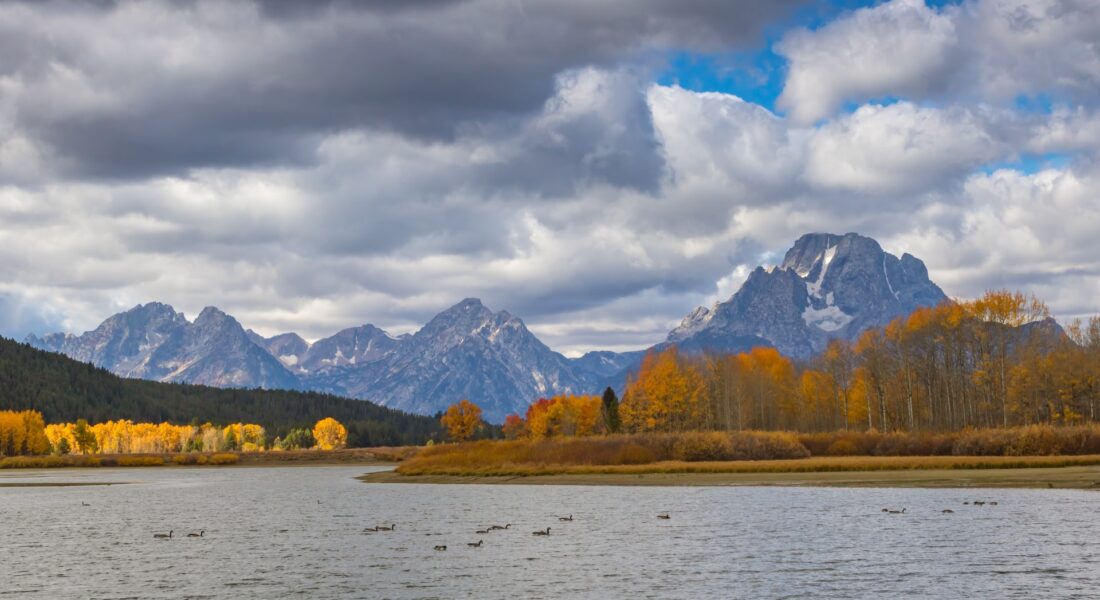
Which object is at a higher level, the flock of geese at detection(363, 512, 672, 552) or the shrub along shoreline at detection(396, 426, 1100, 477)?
the shrub along shoreline at detection(396, 426, 1100, 477)

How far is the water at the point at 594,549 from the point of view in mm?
37281

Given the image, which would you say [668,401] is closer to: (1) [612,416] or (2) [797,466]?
(1) [612,416]

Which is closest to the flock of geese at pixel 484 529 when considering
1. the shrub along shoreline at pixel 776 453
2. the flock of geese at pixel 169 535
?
the flock of geese at pixel 169 535

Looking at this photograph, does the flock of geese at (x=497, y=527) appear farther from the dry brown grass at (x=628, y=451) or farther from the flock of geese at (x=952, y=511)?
the dry brown grass at (x=628, y=451)

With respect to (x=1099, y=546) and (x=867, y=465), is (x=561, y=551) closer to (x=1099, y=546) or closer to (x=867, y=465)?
(x=1099, y=546)

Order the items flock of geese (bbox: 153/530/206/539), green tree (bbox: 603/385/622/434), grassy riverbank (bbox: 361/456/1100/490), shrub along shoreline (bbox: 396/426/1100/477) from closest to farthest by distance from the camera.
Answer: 1. flock of geese (bbox: 153/530/206/539)
2. grassy riverbank (bbox: 361/456/1100/490)
3. shrub along shoreline (bbox: 396/426/1100/477)
4. green tree (bbox: 603/385/622/434)

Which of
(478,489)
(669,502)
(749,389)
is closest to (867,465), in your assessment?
(669,502)

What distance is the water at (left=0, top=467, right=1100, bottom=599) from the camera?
37281 millimetres

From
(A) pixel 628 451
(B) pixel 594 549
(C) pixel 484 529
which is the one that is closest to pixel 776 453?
(A) pixel 628 451

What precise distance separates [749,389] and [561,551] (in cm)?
14885

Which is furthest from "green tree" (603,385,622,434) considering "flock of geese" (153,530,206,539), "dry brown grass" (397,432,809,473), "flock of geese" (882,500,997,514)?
"flock of geese" (153,530,206,539)

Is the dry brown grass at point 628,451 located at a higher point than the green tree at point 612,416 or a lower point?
lower

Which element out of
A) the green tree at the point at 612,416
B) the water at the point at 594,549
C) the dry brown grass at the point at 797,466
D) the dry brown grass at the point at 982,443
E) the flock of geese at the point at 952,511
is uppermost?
the green tree at the point at 612,416

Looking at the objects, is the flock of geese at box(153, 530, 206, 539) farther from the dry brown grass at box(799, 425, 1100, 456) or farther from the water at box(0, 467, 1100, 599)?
the dry brown grass at box(799, 425, 1100, 456)
